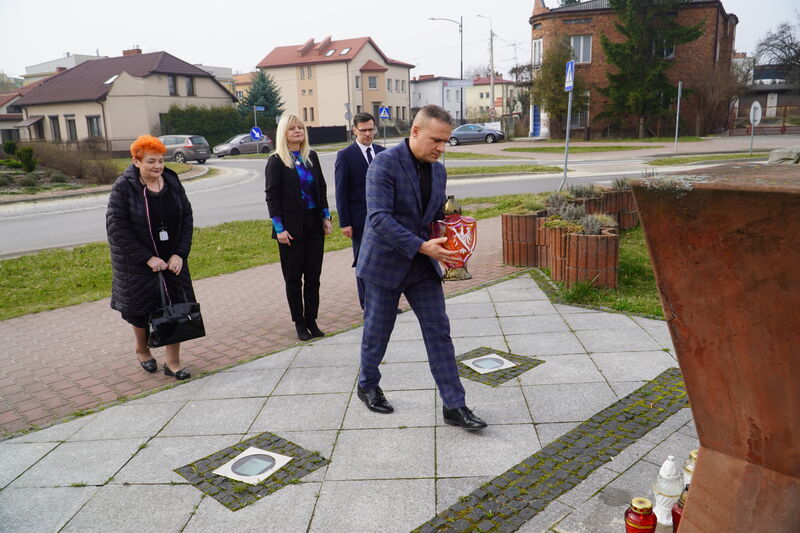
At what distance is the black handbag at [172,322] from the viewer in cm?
470

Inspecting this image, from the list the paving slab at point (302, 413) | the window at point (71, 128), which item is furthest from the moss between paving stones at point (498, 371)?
the window at point (71, 128)

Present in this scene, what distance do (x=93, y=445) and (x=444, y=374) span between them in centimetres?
223

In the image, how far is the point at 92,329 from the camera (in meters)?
6.67

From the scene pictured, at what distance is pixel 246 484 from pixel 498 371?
2096 mm

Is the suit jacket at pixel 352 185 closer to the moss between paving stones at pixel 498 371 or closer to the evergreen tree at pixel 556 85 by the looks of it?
the moss between paving stones at pixel 498 371

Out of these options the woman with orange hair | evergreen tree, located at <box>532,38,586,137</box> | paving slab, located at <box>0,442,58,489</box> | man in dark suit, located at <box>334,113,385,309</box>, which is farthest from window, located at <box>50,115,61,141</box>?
paving slab, located at <box>0,442,58,489</box>

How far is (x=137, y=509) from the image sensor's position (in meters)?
3.18

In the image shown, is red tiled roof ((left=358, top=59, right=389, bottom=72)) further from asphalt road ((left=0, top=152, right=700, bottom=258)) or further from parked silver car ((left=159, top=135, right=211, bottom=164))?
asphalt road ((left=0, top=152, right=700, bottom=258))

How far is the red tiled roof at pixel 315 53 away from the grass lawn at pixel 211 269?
181 ft

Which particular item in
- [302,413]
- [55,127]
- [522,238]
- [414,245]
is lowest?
[302,413]

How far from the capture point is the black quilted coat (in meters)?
4.62

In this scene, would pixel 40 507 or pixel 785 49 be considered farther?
pixel 785 49

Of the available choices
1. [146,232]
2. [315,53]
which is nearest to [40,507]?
[146,232]

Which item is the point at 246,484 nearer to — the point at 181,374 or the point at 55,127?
the point at 181,374
